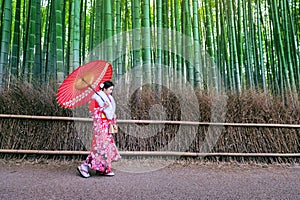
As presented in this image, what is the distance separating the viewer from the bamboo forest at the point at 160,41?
4234mm

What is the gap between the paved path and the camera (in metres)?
2.21

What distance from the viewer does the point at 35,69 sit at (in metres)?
4.71

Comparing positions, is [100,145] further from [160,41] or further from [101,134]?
[160,41]

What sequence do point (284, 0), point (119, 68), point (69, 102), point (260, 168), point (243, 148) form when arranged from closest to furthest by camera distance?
point (69, 102)
point (260, 168)
point (243, 148)
point (119, 68)
point (284, 0)

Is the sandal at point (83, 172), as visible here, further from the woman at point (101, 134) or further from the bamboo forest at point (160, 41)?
the bamboo forest at point (160, 41)

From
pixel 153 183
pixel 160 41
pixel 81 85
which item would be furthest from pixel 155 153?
pixel 160 41

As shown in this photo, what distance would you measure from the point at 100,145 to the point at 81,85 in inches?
24.5

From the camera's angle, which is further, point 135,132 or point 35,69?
point 35,69

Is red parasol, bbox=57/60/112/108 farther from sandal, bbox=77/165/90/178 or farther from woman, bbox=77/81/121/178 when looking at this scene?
sandal, bbox=77/165/90/178

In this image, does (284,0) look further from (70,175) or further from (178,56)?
(70,175)

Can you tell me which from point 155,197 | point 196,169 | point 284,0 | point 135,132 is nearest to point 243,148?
point 196,169

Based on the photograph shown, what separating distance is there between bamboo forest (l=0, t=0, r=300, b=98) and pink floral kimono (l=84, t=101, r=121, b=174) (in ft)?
4.50

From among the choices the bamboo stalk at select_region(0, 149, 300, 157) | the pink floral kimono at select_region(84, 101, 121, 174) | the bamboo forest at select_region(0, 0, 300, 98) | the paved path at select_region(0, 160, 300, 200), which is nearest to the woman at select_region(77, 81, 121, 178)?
the pink floral kimono at select_region(84, 101, 121, 174)

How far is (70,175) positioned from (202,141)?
1.83 m
